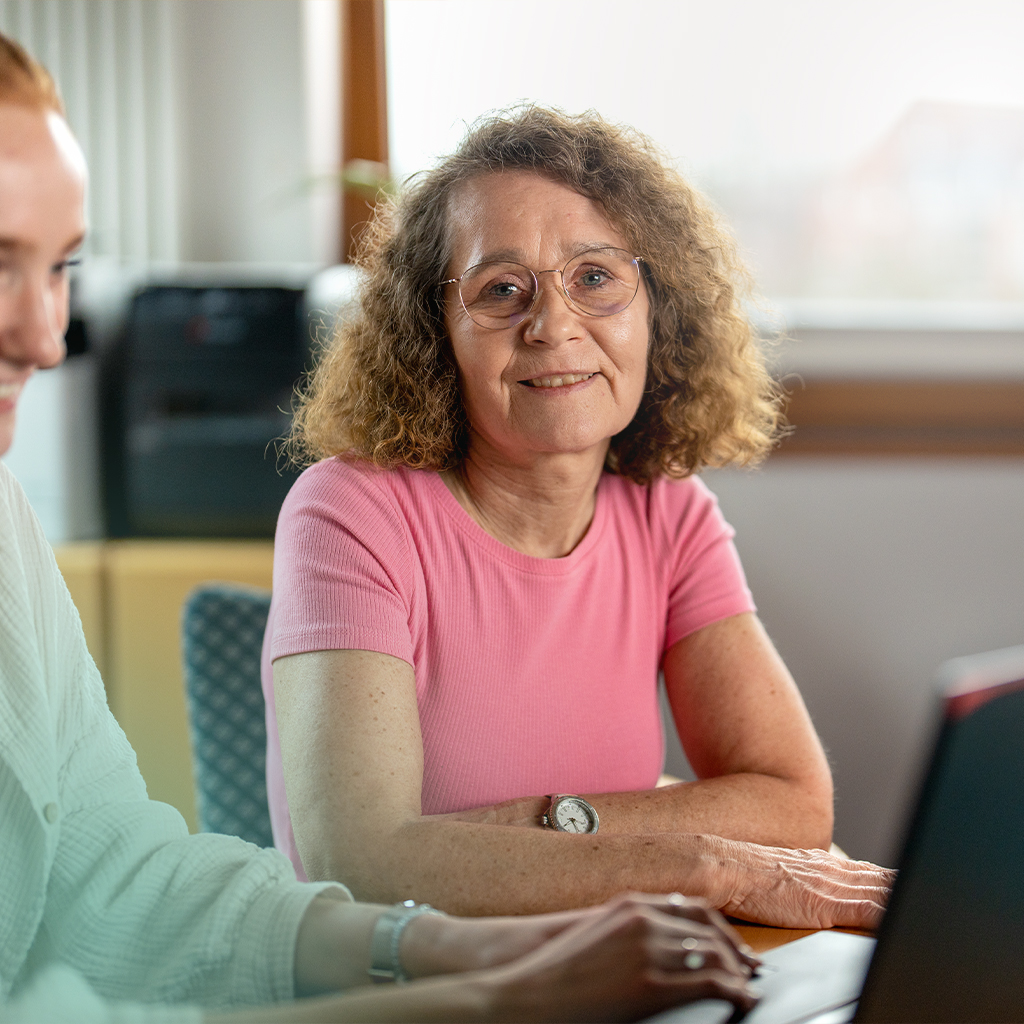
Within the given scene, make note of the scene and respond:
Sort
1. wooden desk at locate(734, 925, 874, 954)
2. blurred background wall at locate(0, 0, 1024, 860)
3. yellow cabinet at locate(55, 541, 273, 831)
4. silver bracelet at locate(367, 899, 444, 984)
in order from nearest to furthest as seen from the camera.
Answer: silver bracelet at locate(367, 899, 444, 984)
wooden desk at locate(734, 925, 874, 954)
yellow cabinet at locate(55, 541, 273, 831)
blurred background wall at locate(0, 0, 1024, 860)

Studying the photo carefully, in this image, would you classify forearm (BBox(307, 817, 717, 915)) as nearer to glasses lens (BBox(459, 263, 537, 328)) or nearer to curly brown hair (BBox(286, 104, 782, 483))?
curly brown hair (BBox(286, 104, 782, 483))

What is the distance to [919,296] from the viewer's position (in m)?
2.47

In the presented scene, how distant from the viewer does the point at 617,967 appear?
59 cm

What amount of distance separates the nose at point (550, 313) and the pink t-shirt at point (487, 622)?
0.67ft

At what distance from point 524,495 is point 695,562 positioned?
236mm

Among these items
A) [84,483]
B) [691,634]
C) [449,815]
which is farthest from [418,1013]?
[84,483]

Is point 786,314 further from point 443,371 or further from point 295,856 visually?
point 295,856

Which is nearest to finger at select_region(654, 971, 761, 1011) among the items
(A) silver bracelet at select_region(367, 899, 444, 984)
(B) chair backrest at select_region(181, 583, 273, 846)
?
(A) silver bracelet at select_region(367, 899, 444, 984)

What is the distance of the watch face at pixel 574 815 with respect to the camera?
1.04 m

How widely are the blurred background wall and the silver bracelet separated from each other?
1.52 meters

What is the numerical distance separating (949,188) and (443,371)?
1.68 metres

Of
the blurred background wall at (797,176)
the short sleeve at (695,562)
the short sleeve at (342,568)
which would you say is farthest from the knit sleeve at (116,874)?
the blurred background wall at (797,176)

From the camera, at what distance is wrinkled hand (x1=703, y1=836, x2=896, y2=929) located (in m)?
0.92

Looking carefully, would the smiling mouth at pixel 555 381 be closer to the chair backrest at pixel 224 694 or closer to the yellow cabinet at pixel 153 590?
the chair backrest at pixel 224 694
